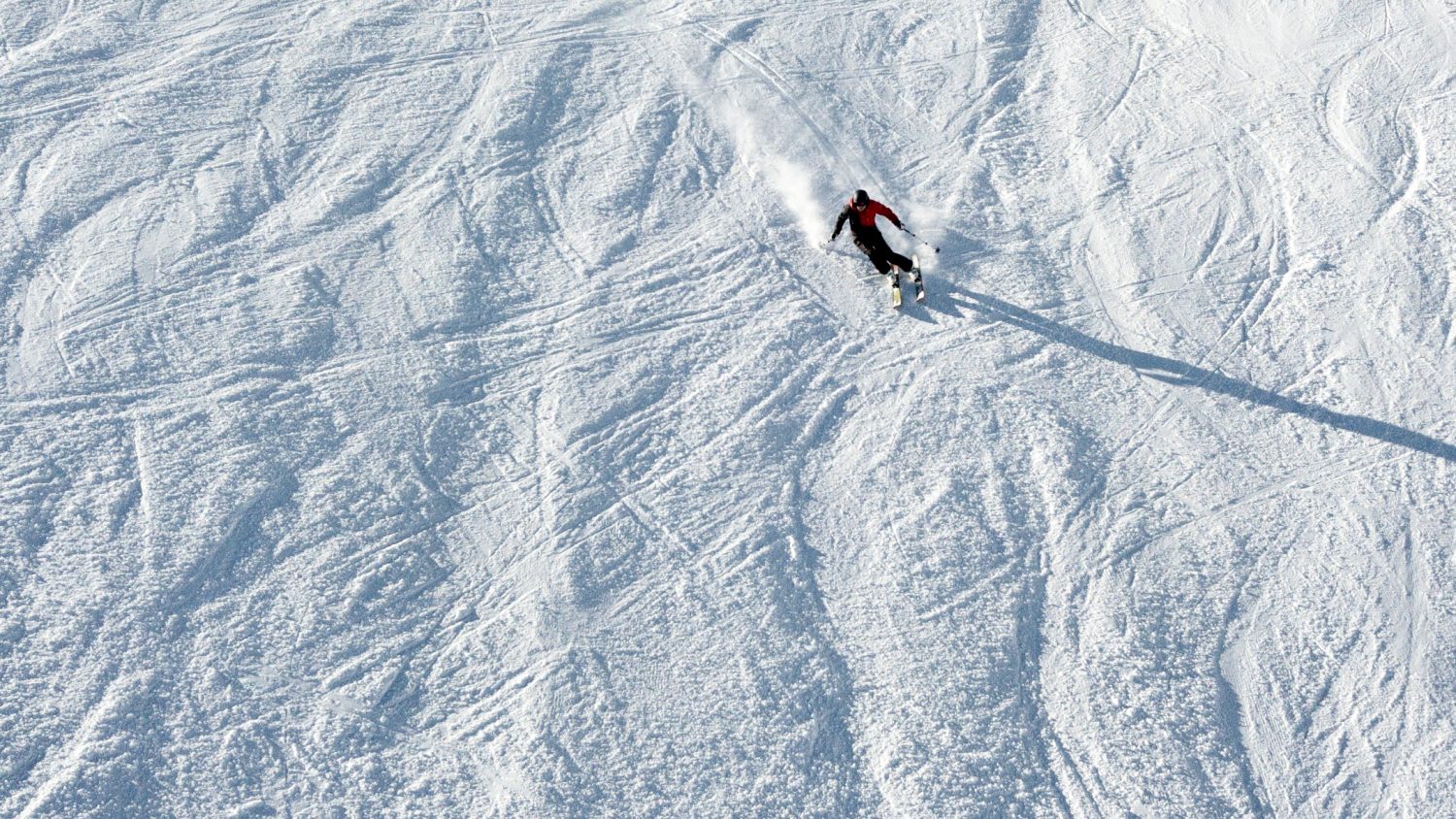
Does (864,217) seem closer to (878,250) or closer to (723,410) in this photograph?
(878,250)

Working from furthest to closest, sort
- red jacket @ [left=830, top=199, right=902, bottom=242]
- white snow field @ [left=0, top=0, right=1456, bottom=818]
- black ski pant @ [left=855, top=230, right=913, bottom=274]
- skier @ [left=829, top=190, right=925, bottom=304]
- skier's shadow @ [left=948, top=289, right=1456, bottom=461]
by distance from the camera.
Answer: black ski pant @ [left=855, top=230, right=913, bottom=274]
skier @ [left=829, top=190, right=925, bottom=304]
red jacket @ [left=830, top=199, right=902, bottom=242]
skier's shadow @ [left=948, top=289, right=1456, bottom=461]
white snow field @ [left=0, top=0, right=1456, bottom=818]

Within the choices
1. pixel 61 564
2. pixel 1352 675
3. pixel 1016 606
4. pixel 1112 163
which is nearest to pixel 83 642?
pixel 61 564

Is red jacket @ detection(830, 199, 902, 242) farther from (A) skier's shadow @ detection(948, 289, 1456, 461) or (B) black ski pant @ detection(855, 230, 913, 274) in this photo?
(A) skier's shadow @ detection(948, 289, 1456, 461)

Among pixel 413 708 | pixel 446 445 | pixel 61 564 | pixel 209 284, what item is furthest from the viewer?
pixel 209 284

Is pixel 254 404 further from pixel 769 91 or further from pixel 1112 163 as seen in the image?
pixel 1112 163

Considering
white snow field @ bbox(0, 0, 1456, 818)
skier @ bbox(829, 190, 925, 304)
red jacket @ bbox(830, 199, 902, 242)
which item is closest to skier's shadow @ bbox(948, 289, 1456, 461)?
white snow field @ bbox(0, 0, 1456, 818)

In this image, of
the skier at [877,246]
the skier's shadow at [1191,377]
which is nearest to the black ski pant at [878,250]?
the skier at [877,246]
